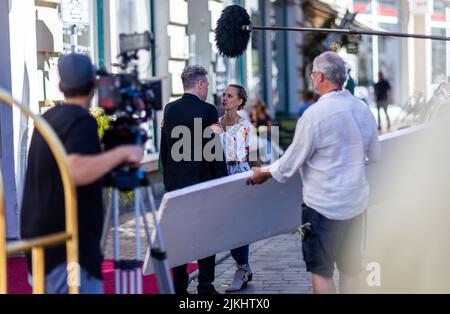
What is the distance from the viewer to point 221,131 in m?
8.00

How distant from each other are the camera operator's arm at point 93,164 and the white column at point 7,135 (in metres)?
5.20

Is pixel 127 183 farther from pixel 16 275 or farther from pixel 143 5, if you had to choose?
pixel 143 5

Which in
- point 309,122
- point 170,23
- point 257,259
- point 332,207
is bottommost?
point 257,259

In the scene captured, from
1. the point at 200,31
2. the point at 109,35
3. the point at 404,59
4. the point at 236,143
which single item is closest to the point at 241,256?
the point at 236,143

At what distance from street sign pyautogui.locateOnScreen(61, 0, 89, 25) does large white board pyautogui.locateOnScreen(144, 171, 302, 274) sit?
5.15m

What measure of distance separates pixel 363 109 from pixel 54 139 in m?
2.33

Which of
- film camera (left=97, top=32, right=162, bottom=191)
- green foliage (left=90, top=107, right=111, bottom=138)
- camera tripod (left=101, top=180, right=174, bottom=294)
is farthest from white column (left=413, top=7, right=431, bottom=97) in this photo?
camera tripod (left=101, top=180, right=174, bottom=294)

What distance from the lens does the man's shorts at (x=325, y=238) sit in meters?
6.32

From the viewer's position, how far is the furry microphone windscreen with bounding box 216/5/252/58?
8.77 metres

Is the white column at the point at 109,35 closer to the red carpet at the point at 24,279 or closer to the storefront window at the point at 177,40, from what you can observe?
the storefront window at the point at 177,40

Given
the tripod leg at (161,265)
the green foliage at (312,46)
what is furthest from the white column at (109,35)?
the green foliage at (312,46)

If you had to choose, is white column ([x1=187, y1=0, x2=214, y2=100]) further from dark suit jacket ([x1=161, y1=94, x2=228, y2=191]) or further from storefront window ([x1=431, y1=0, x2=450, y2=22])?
storefront window ([x1=431, y1=0, x2=450, y2=22])

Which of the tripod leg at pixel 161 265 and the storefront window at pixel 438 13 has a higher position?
the storefront window at pixel 438 13

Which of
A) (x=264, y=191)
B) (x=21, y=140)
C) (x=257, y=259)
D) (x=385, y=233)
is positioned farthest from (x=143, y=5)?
(x=264, y=191)
